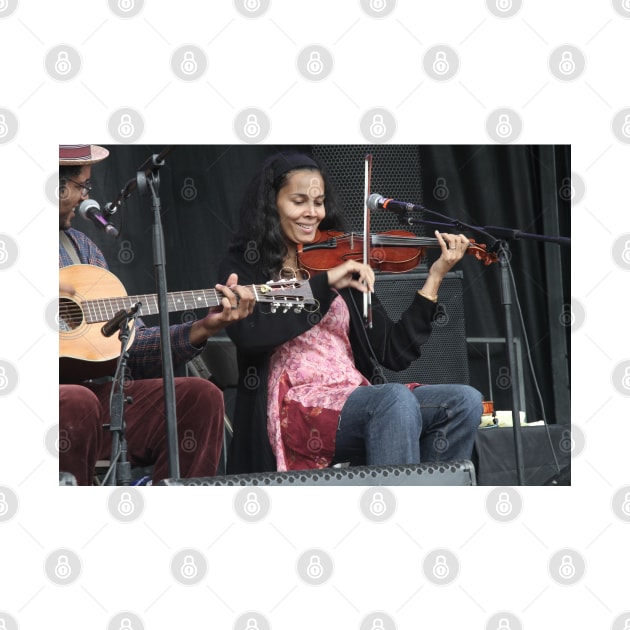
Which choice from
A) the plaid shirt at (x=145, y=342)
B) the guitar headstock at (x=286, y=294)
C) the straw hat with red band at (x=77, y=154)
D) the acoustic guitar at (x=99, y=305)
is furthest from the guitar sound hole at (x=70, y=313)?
the guitar headstock at (x=286, y=294)

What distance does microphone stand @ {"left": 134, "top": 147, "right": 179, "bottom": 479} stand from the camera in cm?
262

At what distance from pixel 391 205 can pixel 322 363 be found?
539 millimetres

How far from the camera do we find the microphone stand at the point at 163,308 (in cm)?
262

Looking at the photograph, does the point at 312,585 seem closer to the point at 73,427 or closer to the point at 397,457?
the point at 397,457

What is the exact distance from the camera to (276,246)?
11.0 ft

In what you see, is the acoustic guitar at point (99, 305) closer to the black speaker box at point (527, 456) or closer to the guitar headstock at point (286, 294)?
the guitar headstock at point (286, 294)

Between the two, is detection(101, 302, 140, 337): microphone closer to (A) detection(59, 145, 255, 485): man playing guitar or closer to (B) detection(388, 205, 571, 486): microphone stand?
(A) detection(59, 145, 255, 485): man playing guitar

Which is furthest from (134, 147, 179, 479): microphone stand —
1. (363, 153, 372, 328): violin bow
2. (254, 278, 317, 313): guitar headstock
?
(363, 153, 372, 328): violin bow

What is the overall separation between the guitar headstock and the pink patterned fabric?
0.35 feet

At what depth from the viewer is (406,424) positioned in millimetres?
2936

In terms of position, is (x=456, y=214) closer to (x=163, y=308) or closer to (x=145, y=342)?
(x=145, y=342)

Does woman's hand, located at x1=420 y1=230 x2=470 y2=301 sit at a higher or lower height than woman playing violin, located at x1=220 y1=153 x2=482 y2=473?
higher

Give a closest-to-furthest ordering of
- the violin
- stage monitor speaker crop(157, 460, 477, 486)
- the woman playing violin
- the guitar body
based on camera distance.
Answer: stage monitor speaker crop(157, 460, 477, 486) → the woman playing violin → the guitar body → the violin

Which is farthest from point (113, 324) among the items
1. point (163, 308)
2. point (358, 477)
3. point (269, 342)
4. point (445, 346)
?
point (445, 346)
